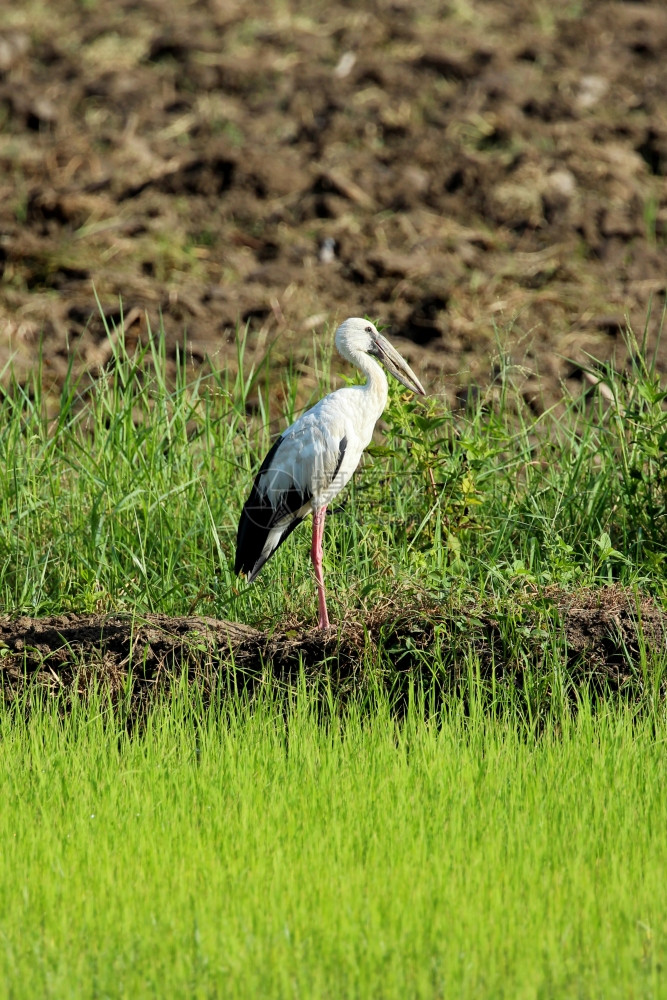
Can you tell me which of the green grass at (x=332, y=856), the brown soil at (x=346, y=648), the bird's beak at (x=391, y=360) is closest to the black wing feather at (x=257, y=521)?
the brown soil at (x=346, y=648)

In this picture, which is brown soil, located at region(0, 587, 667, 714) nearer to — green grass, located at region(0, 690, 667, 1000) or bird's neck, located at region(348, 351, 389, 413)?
green grass, located at region(0, 690, 667, 1000)

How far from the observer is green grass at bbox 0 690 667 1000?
2887 mm

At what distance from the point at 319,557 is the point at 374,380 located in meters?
0.79

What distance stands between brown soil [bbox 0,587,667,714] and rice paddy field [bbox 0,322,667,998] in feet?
0.05

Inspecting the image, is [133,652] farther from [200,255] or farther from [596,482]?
[200,255]

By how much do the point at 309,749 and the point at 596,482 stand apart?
7.59 ft

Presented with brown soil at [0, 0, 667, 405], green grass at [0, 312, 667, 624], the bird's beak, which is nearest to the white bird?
the bird's beak

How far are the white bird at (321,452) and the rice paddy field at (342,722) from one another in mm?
237

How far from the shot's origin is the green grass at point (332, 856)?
2887 millimetres

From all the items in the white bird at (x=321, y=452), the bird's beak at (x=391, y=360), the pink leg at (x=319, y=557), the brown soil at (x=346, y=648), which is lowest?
the brown soil at (x=346, y=648)

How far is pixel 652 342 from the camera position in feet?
26.1

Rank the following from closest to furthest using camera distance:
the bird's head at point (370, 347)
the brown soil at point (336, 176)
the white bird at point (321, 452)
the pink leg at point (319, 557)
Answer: the pink leg at point (319, 557)
the white bird at point (321, 452)
the bird's head at point (370, 347)
the brown soil at point (336, 176)

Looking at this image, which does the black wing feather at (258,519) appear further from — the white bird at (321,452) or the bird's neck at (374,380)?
the bird's neck at (374,380)

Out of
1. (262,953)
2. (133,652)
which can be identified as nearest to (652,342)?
(133,652)
